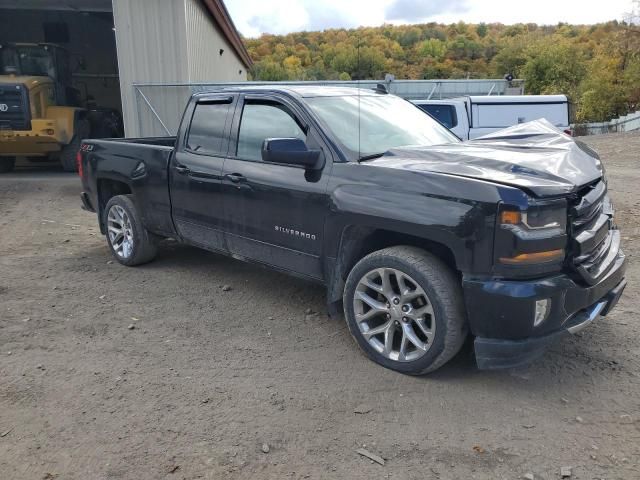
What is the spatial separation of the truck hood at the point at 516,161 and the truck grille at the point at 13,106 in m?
11.7

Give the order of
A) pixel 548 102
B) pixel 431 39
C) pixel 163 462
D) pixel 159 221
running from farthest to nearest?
pixel 548 102
pixel 431 39
pixel 159 221
pixel 163 462

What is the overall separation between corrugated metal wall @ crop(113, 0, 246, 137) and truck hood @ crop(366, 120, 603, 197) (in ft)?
33.8

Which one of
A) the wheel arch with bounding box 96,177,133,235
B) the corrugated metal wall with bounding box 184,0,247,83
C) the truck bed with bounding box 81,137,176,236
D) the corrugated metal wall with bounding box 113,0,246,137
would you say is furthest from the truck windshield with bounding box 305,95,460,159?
the corrugated metal wall with bounding box 184,0,247,83

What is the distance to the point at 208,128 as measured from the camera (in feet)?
16.6

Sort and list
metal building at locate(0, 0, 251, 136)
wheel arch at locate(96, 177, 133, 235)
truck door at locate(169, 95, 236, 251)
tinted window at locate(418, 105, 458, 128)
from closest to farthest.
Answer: truck door at locate(169, 95, 236, 251)
wheel arch at locate(96, 177, 133, 235)
tinted window at locate(418, 105, 458, 128)
metal building at locate(0, 0, 251, 136)

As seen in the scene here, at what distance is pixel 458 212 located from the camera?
3234mm

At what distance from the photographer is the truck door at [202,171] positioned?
191 inches

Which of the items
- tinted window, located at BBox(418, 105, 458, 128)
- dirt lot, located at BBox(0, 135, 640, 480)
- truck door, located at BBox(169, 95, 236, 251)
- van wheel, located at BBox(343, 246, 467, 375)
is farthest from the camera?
tinted window, located at BBox(418, 105, 458, 128)

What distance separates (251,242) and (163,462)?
2.12 metres

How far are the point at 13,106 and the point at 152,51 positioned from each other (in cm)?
346

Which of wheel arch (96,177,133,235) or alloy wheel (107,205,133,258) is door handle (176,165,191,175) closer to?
alloy wheel (107,205,133,258)

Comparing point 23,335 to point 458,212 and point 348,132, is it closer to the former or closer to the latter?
point 348,132

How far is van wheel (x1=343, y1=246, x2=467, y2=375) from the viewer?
338 centimetres

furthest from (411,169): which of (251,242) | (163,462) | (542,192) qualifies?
(163,462)
